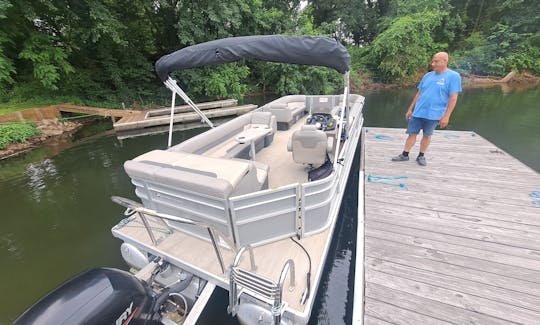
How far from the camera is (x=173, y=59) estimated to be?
3162 millimetres

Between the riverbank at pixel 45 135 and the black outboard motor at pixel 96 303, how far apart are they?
7597 millimetres

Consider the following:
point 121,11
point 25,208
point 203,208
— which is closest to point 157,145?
point 25,208

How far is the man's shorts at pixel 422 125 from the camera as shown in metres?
3.17

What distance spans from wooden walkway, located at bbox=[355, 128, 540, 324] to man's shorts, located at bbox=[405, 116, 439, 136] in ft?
1.83

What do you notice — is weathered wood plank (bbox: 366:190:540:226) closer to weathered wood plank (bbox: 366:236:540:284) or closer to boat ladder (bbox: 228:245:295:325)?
weathered wood plank (bbox: 366:236:540:284)

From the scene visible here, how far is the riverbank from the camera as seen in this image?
21.9 ft

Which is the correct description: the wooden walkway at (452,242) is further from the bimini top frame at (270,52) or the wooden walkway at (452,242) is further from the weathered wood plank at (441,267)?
the bimini top frame at (270,52)

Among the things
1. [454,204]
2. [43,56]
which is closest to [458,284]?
[454,204]

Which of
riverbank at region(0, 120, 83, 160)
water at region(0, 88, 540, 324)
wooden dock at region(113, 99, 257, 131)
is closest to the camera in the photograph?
water at region(0, 88, 540, 324)

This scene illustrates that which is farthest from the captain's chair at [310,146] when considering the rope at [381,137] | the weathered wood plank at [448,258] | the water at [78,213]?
the rope at [381,137]

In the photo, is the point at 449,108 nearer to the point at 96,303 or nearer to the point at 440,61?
the point at 440,61

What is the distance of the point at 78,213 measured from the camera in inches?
157

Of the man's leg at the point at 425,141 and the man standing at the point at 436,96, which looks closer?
the man standing at the point at 436,96

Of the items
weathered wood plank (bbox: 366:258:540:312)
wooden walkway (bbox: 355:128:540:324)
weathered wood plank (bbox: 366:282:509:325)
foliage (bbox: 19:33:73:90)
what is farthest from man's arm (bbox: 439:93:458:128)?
foliage (bbox: 19:33:73:90)
